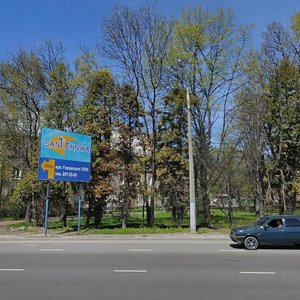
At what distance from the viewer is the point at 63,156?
25797 mm

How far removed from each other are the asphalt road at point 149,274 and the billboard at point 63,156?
980cm

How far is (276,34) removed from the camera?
35812 millimetres

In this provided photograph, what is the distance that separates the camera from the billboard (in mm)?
24922

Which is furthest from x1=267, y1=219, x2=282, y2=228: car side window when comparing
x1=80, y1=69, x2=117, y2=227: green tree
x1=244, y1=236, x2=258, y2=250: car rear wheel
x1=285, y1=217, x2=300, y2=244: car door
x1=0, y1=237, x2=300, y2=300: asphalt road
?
x1=80, y1=69, x2=117, y2=227: green tree

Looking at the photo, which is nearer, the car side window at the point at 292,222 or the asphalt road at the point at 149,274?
the asphalt road at the point at 149,274

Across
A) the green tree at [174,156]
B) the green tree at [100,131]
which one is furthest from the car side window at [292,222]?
the green tree at [100,131]

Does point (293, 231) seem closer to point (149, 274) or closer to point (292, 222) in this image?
point (292, 222)

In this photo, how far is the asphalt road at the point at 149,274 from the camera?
8.16 m

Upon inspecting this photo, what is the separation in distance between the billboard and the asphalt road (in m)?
9.80

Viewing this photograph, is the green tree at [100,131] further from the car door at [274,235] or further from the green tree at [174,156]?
the car door at [274,235]

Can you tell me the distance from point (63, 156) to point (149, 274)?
16566mm

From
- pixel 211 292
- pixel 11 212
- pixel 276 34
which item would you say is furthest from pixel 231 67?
pixel 11 212

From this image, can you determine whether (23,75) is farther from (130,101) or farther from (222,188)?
(222,188)

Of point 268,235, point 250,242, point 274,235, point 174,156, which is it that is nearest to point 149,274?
point 250,242
